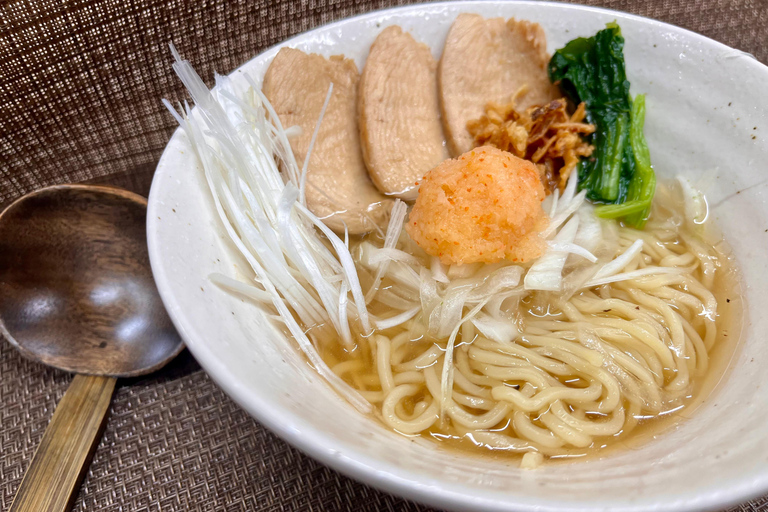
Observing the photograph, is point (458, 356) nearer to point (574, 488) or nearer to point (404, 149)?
point (574, 488)

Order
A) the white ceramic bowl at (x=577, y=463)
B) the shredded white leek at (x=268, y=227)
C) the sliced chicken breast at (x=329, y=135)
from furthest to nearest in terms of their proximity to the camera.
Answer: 1. the sliced chicken breast at (x=329, y=135)
2. the shredded white leek at (x=268, y=227)
3. the white ceramic bowl at (x=577, y=463)

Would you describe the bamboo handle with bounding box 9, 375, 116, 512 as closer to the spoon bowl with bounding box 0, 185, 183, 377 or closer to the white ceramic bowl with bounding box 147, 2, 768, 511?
the spoon bowl with bounding box 0, 185, 183, 377

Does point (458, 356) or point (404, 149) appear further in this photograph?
point (404, 149)

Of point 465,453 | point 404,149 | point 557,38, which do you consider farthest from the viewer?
point 557,38

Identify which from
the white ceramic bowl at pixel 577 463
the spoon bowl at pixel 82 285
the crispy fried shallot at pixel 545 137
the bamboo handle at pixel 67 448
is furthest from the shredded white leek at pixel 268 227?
the crispy fried shallot at pixel 545 137

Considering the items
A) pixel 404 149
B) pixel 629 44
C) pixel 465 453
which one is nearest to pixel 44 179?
pixel 404 149

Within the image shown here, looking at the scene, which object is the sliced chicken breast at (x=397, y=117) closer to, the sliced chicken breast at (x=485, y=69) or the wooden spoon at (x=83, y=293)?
the sliced chicken breast at (x=485, y=69)

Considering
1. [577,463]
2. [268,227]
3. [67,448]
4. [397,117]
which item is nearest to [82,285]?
[67,448]
